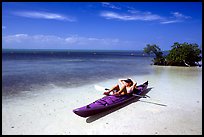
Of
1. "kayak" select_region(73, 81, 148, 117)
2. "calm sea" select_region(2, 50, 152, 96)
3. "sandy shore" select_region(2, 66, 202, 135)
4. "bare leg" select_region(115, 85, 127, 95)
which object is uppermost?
"bare leg" select_region(115, 85, 127, 95)

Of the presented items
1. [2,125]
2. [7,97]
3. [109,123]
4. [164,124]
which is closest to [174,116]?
[164,124]

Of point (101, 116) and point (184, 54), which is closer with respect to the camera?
point (101, 116)

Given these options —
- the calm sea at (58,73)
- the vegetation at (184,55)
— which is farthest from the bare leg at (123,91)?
the vegetation at (184,55)

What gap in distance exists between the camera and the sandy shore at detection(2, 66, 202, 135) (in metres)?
6.52

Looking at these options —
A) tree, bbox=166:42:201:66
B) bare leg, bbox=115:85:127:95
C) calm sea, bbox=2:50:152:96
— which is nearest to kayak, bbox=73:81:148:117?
bare leg, bbox=115:85:127:95

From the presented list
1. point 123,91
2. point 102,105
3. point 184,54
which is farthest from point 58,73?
point 184,54

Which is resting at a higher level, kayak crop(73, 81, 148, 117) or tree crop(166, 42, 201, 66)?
tree crop(166, 42, 201, 66)

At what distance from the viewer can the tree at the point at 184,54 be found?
2770 cm

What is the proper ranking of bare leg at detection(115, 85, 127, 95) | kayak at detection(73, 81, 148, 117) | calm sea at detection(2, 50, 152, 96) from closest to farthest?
kayak at detection(73, 81, 148, 117) → bare leg at detection(115, 85, 127, 95) → calm sea at detection(2, 50, 152, 96)

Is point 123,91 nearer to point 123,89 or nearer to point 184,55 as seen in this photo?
point 123,89

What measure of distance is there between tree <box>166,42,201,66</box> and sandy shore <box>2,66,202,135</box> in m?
18.4

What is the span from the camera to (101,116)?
770 centimetres

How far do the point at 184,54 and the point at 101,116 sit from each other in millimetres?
23715

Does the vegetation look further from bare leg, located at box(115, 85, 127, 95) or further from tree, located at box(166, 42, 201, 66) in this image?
bare leg, located at box(115, 85, 127, 95)
